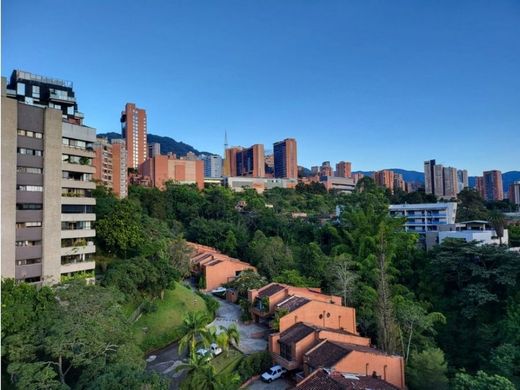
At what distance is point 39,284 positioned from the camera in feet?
64.4

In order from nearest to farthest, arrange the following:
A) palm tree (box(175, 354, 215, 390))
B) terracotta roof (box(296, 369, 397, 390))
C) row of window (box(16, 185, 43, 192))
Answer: terracotta roof (box(296, 369, 397, 390)) → palm tree (box(175, 354, 215, 390)) → row of window (box(16, 185, 43, 192))

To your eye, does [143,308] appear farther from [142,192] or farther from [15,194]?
[142,192]

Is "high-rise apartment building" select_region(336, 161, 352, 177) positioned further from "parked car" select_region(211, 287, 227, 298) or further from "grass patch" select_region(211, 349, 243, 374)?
"grass patch" select_region(211, 349, 243, 374)

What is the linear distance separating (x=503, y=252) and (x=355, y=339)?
1327 cm

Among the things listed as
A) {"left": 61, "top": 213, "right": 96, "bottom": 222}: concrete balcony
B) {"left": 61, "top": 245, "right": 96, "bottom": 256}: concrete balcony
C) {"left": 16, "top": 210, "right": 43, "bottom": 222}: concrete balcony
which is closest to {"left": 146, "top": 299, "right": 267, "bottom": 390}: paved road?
{"left": 61, "top": 245, "right": 96, "bottom": 256}: concrete balcony

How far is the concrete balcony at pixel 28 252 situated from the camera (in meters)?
19.1

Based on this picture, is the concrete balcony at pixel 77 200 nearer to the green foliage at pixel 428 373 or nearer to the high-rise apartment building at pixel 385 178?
the green foliage at pixel 428 373

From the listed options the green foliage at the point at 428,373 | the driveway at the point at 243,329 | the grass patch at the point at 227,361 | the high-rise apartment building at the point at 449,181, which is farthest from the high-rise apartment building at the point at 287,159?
the green foliage at the point at 428,373

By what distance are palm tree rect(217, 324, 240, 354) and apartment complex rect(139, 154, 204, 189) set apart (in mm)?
46874

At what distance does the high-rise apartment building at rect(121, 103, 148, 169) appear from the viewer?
278 feet

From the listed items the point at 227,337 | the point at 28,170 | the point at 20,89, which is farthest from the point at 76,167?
the point at 20,89

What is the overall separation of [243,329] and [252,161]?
238 ft

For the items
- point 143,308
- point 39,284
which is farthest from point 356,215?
point 39,284

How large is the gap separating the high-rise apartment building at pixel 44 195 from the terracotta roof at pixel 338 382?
14.0 metres
